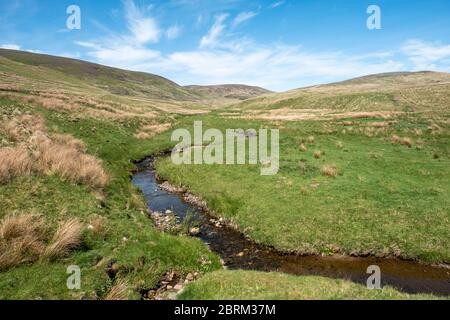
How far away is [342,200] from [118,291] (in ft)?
49.7

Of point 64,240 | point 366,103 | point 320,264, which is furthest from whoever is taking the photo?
point 366,103

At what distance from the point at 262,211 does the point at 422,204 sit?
32.5ft

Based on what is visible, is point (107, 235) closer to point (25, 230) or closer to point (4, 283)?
point (25, 230)

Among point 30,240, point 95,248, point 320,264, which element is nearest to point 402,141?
point 320,264

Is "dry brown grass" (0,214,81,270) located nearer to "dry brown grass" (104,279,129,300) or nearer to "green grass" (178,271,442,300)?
"dry brown grass" (104,279,129,300)

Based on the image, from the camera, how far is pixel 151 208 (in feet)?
77.4

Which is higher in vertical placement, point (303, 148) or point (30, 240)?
point (303, 148)

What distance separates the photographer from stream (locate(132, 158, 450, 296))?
48.7ft

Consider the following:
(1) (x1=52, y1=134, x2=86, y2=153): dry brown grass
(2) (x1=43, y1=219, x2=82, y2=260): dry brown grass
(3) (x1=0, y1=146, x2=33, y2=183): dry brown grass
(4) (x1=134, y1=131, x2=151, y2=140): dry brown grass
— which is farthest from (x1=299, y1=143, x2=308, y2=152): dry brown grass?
(2) (x1=43, y1=219, x2=82, y2=260): dry brown grass

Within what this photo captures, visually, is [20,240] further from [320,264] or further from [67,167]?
[320,264]

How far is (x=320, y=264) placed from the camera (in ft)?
53.9

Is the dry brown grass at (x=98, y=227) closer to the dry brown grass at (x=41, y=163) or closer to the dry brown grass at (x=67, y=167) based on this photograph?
the dry brown grass at (x=41, y=163)
